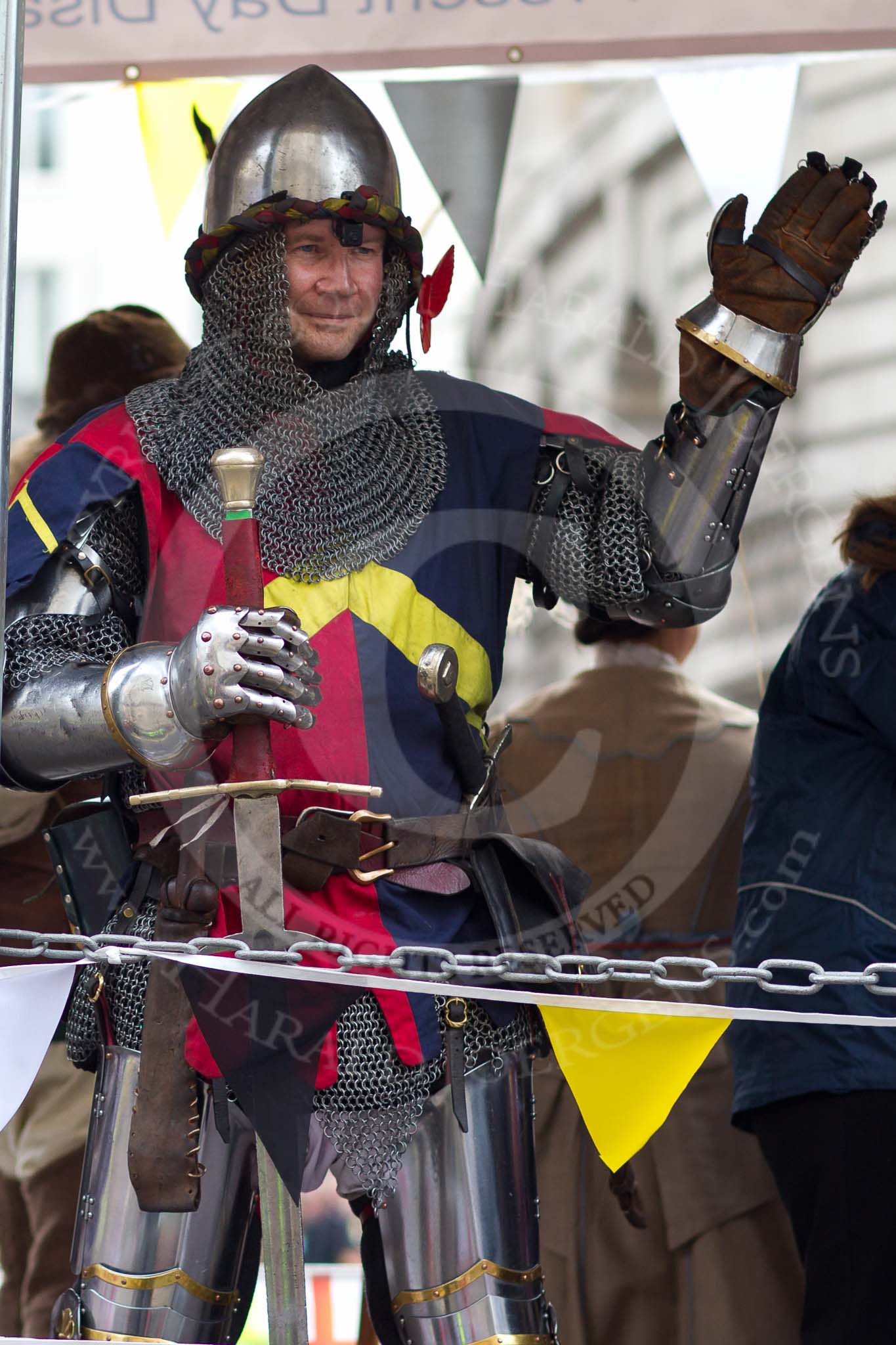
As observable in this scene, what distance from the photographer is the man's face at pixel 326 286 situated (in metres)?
2.54

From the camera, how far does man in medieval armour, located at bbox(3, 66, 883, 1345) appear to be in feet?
7.45

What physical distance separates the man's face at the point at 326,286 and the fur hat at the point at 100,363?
1263mm

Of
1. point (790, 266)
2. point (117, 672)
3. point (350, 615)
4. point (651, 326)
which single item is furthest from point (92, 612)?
point (651, 326)

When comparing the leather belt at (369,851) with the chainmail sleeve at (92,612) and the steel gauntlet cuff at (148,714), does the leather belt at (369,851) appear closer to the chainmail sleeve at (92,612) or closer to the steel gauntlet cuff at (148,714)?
the steel gauntlet cuff at (148,714)

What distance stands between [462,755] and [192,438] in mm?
612

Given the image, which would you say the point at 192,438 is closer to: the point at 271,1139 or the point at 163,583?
the point at 163,583

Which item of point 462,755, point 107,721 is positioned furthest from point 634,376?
point 107,721

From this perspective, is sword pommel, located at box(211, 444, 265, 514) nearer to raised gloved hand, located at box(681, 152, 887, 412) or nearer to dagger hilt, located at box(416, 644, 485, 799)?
dagger hilt, located at box(416, 644, 485, 799)

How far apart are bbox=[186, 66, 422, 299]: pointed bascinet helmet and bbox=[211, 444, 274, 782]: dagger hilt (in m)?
0.54

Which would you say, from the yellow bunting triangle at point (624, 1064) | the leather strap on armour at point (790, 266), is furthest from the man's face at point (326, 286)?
the yellow bunting triangle at point (624, 1064)

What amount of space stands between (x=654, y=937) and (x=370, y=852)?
4.17 feet

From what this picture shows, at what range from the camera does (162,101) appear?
11.6ft

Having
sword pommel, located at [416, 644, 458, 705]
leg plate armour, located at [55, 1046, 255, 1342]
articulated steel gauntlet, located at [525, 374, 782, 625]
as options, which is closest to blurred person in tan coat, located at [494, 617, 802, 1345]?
articulated steel gauntlet, located at [525, 374, 782, 625]

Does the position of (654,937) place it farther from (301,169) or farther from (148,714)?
(301,169)
